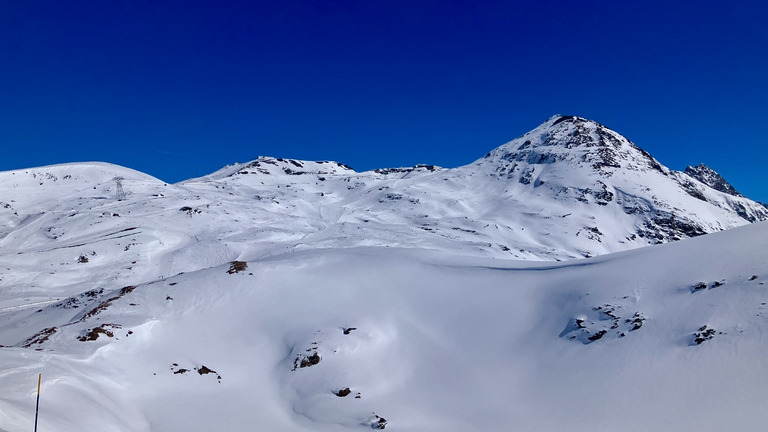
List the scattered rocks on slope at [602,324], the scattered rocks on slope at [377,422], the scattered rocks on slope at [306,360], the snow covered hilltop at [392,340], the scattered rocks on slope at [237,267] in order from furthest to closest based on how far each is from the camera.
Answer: the scattered rocks on slope at [237,267] < the scattered rocks on slope at [306,360] < the scattered rocks on slope at [602,324] < the scattered rocks on slope at [377,422] < the snow covered hilltop at [392,340]

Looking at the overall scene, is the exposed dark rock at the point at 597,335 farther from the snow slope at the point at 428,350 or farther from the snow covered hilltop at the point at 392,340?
the snow slope at the point at 428,350

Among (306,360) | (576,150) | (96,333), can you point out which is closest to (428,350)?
(306,360)

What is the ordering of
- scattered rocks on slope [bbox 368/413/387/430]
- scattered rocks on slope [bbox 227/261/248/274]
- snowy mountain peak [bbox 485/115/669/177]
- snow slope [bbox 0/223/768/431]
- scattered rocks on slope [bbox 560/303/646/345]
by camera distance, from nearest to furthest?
1. snow slope [bbox 0/223/768/431]
2. scattered rocks on slope [bbox 368/413/387/430]
3. scattered rocks on slope [bbox 560/303/646/345]
4. scattered rocks on slope [bbox 227/261/248/274]
5. snowy mountain peak [bbox 485/115/669/177]

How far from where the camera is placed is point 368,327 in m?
34.8

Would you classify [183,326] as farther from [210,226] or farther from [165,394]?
[210,226]

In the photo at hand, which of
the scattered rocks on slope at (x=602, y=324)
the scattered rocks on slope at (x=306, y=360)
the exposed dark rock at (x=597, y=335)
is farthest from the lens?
the scattered rocks on slope at (x=306, y=360)

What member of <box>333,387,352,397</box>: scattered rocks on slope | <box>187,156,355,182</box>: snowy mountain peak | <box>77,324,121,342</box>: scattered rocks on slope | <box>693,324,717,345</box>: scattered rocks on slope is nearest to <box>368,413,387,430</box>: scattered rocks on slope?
<box>333,387,352,397</box>: scattered rocks on slope

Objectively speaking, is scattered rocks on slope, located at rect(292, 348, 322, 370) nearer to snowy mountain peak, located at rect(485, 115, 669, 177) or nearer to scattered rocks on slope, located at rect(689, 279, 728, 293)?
scattered rocks on slope, located at rect(689, 279, 728, 293)

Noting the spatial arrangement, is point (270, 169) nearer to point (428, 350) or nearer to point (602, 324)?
point (428, 350)

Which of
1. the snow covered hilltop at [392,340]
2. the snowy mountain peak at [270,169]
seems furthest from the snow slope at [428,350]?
the snowy mountain peak at [270,169]

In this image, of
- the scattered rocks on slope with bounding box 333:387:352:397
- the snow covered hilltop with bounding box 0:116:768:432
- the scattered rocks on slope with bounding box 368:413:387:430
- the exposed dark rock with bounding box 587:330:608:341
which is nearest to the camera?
the snow covered hilltop with bounding box 0:116:768:432

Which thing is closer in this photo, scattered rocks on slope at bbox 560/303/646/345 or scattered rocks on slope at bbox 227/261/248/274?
scattered rocks on slope at bbox 560/303/646/345

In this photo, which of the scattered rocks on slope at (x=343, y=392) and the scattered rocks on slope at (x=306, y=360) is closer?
the scattered rocks on slope at (x=343, y=392)

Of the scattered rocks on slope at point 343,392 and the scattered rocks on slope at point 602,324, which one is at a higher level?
the scattered rocks on slope at point 602,324
